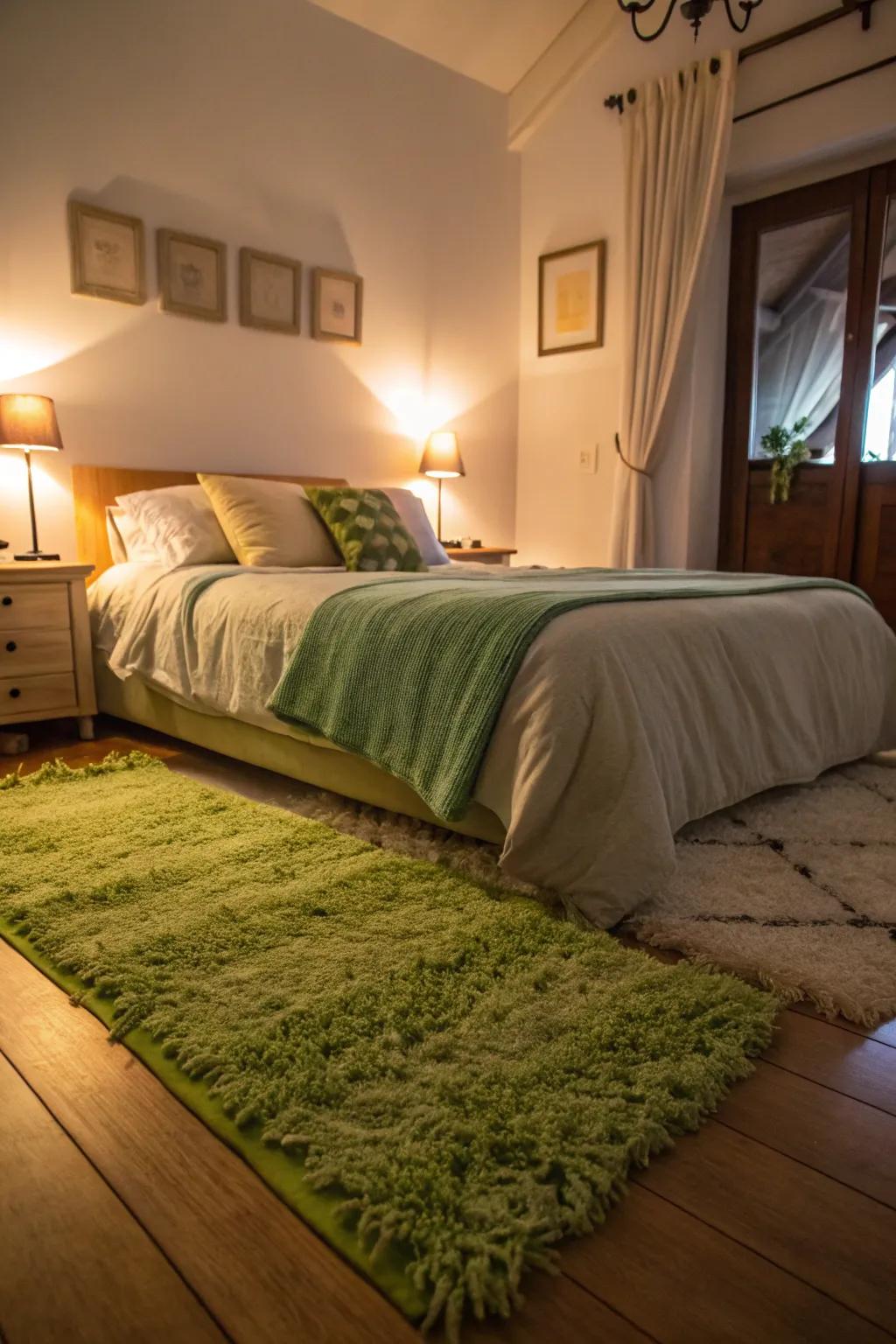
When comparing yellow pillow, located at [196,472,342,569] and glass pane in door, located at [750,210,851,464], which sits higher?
glass pane in door, located at [750,210,851,464]

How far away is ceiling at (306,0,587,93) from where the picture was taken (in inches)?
155

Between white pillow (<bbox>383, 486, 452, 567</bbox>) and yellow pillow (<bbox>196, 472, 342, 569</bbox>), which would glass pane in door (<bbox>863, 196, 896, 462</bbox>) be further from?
yellow pillow (<bbox>196, 472, 342, 569</bbox>)

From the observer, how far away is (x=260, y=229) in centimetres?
370

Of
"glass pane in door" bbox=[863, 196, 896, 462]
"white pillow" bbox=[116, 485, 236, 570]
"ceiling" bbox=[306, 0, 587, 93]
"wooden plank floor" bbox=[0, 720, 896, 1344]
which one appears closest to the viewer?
"wooden plank floor" bbox=[0, 720, 896, 1344]

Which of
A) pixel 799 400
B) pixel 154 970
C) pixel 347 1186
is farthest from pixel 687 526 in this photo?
pixel 347 1186

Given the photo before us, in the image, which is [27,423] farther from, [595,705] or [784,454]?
[784,454]

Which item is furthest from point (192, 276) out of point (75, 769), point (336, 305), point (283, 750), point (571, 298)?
point (283, 750)

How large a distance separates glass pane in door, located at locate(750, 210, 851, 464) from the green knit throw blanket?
2.05 meters

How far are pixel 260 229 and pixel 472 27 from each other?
1559 mm

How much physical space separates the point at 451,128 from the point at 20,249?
2.38 m

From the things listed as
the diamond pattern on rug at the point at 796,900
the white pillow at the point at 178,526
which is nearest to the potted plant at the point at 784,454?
the diamond pattern on rug at the point at 796,900

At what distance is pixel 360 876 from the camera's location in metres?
1.75

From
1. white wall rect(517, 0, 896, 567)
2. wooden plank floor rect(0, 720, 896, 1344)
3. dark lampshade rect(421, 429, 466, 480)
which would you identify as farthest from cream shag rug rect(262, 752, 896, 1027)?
dark lampshade rect(421, 429, 466, 480)

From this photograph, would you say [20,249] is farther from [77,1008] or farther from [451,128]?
[77,1008]
